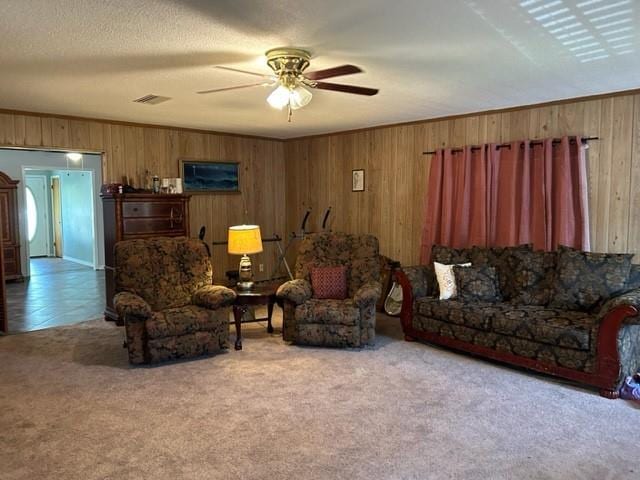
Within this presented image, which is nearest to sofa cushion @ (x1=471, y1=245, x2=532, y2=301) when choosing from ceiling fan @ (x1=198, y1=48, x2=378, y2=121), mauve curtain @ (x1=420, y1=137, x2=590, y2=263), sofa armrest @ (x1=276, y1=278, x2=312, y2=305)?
mauve curtain @ (x1=420, y1=137, x2=590, y2=263)

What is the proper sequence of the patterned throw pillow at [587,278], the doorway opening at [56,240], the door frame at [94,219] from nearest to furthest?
the patterned throw pillow at [587,278], the doorway opening at [56,240], the door frame at [94,219]

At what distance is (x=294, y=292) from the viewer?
4547mm

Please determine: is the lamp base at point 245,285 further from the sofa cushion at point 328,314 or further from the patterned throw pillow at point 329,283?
the patterned throw pillow at point 329,283

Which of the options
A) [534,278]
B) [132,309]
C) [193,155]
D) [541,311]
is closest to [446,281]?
[534,278]

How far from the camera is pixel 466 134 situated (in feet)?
17.7

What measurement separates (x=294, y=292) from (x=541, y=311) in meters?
2.14

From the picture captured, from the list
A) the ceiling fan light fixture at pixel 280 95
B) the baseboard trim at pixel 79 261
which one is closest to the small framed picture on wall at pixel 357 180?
the ceiling fan light fixture at pixel 280 95

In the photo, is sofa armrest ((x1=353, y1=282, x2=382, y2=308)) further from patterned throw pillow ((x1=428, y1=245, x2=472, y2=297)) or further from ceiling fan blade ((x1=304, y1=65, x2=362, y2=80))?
ceiling fan blade ((x1=304, y1=65, x2=362, y2=80))

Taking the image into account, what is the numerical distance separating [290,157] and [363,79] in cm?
386

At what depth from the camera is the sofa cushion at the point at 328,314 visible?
173 inches

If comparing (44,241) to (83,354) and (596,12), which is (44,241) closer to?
(83,354)

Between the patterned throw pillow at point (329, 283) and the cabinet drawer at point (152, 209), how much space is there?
2016mm

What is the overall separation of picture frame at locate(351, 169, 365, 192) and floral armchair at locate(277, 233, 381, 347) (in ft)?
5.57

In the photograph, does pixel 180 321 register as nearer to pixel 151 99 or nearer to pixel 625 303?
pixel 151 99
